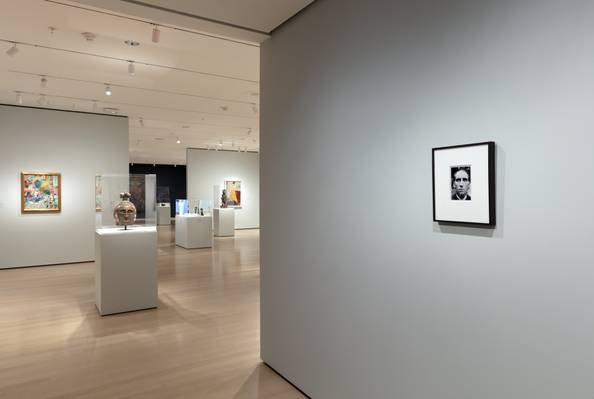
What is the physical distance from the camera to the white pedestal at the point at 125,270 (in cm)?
580

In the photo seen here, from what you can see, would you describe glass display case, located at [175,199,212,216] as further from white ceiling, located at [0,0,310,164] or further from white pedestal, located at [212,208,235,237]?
white ceiling, located at [0,0,310,164]

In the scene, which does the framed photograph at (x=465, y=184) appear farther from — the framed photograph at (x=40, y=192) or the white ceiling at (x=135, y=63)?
the framed photograph at (x=40, y=192)

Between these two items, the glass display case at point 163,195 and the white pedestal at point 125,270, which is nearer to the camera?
the white pedestal at point 125,270

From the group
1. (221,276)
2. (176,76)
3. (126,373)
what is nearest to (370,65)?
(126,373)

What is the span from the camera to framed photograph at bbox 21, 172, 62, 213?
9.48m

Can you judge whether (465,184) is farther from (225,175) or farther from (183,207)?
(225,175)

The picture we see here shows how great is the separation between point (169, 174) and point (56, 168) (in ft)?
62.3

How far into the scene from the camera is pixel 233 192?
1900 centimetres

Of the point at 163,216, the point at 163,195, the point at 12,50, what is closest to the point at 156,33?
the point at 12,50

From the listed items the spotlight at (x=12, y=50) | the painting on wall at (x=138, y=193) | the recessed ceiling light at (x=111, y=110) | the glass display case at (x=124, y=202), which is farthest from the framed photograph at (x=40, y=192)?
the spotlight at (x=12, y=50)

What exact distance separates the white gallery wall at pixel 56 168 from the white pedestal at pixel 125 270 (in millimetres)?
4539

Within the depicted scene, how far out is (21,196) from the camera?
30.9ft

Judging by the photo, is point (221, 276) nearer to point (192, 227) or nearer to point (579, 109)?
point (192, 227)

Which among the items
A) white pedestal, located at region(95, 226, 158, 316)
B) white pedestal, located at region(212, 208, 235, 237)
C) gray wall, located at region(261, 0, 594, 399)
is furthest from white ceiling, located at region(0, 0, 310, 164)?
white pedestal, located at region(212, 208, 235, 237)
